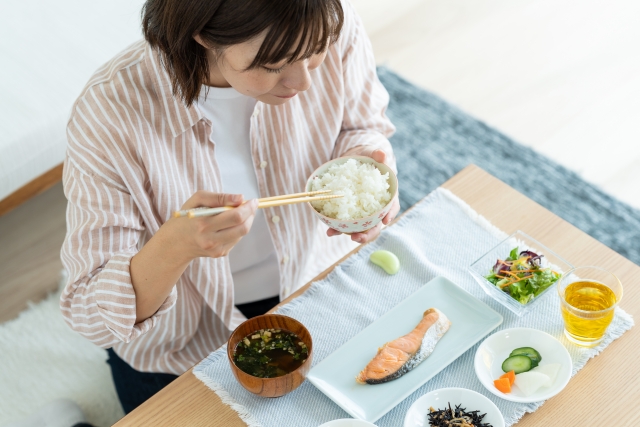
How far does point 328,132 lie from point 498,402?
79 centimetres

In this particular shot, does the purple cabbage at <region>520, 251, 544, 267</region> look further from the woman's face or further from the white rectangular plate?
the woman's face

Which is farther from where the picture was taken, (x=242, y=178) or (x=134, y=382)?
(x=134, y=382)

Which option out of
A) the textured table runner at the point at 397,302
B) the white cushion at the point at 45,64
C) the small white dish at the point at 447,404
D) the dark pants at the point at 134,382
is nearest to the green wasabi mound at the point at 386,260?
the textured table runner at the point at 397,302

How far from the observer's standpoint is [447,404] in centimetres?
127

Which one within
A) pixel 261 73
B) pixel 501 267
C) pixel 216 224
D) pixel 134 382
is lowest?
pixel 134 382

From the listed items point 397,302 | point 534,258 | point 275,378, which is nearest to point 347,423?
point 275,378

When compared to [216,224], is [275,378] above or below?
A: below

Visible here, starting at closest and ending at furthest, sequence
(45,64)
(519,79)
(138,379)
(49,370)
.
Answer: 1. (138,379)
2. (49,370)
3. (45,64)
4. (519,79)

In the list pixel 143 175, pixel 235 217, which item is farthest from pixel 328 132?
pixel 235 217

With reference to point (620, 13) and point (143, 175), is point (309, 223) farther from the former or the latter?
point (620, 13)

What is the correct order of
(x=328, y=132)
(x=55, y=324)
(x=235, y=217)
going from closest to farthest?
1. (x=235, y=217)
2. (x=328, y=132)
3. (x=55, y=324)

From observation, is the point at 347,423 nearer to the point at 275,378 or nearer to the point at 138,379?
the point at 275,378

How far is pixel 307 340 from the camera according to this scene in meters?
1.34

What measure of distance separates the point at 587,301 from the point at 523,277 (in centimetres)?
14
